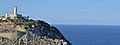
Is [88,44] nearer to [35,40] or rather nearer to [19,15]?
[19,15]

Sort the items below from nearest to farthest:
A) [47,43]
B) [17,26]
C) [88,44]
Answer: [47,43], [17,26], [88,44]

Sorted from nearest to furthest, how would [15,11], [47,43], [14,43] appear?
[14,43], [47,43], [15,11]

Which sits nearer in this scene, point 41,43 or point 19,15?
point 41,43

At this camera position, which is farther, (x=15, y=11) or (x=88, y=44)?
(x=88, y=44)

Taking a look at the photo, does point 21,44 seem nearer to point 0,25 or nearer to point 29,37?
point 29,37

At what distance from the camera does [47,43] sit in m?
55.2

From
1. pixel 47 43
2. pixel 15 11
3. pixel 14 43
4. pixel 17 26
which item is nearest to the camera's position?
pixel 14 43

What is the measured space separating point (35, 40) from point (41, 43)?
739 millimetres

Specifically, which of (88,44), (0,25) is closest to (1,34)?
(0,25)

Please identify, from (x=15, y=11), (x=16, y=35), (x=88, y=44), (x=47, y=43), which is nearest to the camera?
(x=47, y=43)

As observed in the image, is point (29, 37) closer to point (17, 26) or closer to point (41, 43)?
point (41, 43)

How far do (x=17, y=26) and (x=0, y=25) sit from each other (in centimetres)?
368

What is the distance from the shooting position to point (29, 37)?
53438 millimetres

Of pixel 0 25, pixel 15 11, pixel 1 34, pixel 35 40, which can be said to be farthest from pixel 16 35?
pixel 15 11
